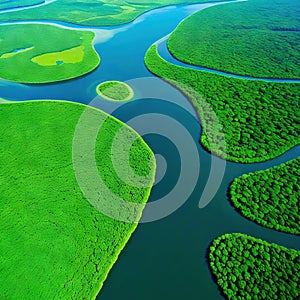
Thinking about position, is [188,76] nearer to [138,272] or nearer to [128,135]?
[128,135]

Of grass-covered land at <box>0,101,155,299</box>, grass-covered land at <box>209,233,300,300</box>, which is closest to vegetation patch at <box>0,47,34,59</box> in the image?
grass-covered land at <box>0,101,155,299</box>

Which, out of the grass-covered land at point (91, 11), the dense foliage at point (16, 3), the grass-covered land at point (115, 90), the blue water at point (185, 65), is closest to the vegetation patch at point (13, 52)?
the grass-covered land at point (91, 11)

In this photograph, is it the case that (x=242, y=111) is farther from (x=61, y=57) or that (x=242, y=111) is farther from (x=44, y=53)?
(x=44, y=53)

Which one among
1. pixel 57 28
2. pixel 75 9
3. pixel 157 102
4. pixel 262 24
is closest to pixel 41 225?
pixel 157 102

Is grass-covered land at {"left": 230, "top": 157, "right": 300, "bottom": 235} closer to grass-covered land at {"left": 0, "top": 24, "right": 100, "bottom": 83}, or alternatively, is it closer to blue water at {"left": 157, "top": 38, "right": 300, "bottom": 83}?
blue water at {"left": 157, "top": 38, "right": 300, "bottom": 83}

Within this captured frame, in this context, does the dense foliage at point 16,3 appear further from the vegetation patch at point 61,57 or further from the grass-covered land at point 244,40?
the grass-covered land at point 244,40

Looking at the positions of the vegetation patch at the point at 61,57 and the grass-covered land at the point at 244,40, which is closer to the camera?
the grass-covered land at the point at 244,40

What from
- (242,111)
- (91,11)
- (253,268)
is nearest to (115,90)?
(242,111)
